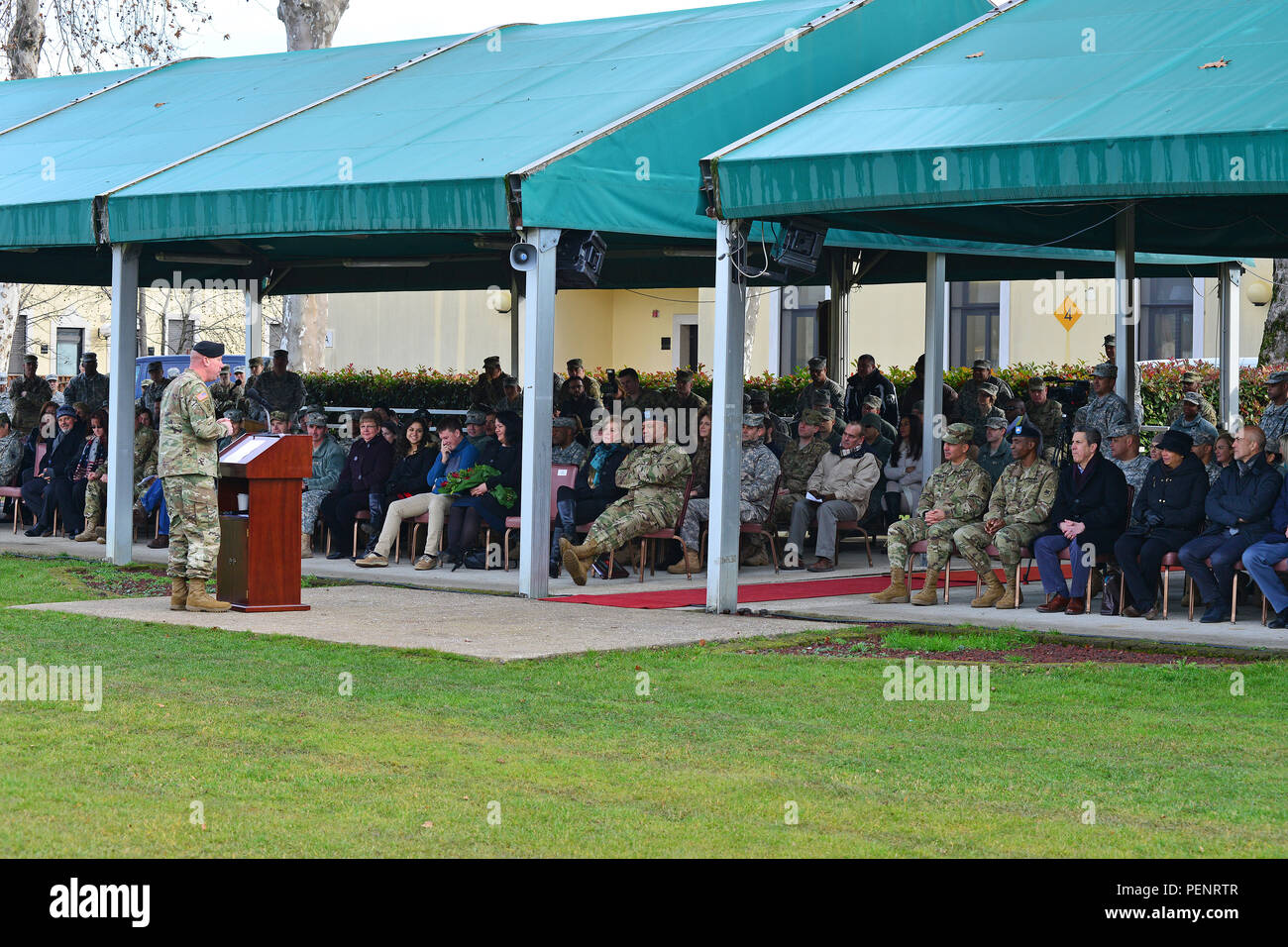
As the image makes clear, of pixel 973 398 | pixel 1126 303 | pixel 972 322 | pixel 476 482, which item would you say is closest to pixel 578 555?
pixel 476 482

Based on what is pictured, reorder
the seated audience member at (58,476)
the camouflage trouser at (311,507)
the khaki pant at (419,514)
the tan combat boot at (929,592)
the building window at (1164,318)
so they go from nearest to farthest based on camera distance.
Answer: the tan combat boot at (929,592)
the khaki pant at (419,514)
the camouflage trouser at (311,507)
the seated audience member at (58,476)
the building window at (1164,318)

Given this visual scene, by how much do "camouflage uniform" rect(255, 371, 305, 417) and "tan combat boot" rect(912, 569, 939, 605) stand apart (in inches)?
439

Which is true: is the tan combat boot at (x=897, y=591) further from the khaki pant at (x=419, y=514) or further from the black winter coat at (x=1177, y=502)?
the khaki pant at (x=419, y=514)

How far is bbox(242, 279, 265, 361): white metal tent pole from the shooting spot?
78.9 ft

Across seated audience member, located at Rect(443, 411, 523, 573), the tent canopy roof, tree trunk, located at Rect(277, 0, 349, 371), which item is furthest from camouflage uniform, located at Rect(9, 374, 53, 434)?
the tent canopy roof

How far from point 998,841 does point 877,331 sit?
31.6m

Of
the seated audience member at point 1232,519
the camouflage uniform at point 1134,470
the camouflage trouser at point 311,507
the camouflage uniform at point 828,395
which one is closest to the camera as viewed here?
the seated audience member at point 1232,519

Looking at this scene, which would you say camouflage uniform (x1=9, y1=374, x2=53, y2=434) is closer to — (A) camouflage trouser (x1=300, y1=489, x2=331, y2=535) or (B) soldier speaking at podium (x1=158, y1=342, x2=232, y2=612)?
(A) camouflage trouser (x1=300, y1=489, x2=331, y2=535)

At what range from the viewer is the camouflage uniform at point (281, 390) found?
22.2 metres

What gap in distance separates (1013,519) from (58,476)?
415 inches

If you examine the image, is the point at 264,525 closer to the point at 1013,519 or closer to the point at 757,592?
the point at 757,592

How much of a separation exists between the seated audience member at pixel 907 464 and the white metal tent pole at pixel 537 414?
15.6 ft

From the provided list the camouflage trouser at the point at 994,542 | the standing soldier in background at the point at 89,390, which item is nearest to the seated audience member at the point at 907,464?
the camouflage trouser at the point at 994,542
